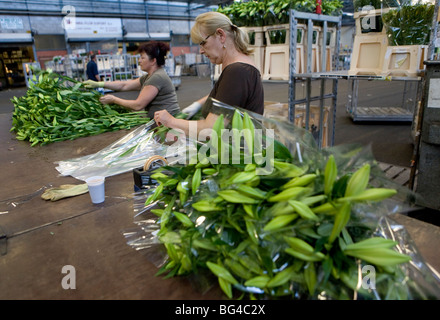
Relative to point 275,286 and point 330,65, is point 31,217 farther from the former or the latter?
point 330,65

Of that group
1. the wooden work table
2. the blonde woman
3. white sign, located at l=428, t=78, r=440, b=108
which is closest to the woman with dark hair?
the blonde woman

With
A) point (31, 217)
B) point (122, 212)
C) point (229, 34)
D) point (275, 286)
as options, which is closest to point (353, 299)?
point (275, 286)

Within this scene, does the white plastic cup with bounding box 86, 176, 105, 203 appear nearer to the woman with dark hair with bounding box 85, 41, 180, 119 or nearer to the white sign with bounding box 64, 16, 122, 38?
the woman with dark hair with bounding box 85, 41, 180, 119

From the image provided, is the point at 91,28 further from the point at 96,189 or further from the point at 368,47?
the point at 96,189

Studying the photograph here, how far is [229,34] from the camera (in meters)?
2.04

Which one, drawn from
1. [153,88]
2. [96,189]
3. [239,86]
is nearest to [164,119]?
[239,86]

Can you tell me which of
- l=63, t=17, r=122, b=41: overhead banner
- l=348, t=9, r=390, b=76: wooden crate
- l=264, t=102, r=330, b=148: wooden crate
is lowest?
l=264, t=102, r=330, b=148: wooden crate

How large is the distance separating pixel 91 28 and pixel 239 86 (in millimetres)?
18718

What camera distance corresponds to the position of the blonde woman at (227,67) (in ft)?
6.31

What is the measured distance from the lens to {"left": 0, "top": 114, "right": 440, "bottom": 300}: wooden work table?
3.02 ft

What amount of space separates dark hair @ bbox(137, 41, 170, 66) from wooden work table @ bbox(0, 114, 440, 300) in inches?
67.4

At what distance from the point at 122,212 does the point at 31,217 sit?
411 mm

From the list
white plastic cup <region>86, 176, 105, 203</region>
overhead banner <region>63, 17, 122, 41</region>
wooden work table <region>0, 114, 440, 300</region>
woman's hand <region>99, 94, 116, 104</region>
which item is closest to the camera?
wooden work table <region>0, 114, 440, 300</region>

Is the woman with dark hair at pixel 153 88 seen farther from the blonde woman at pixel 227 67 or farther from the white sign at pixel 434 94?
the white sign at pixel 434 94
